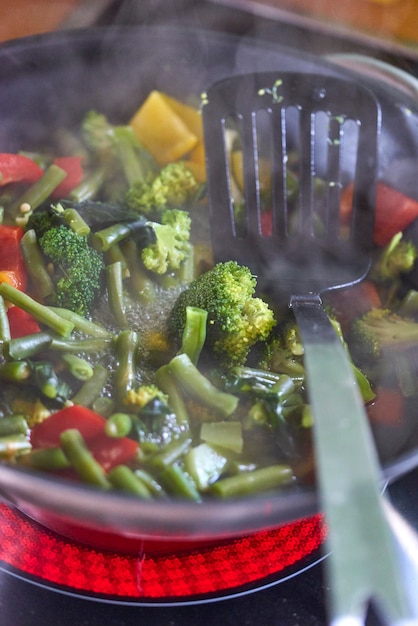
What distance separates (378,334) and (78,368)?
83 centimetres

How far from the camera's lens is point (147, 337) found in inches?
Answer: 62.7

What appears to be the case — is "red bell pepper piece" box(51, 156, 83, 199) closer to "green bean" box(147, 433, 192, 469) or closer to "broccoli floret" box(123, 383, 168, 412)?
"broccoli floret" box(123, 383, 168, 412)

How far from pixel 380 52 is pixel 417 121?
579 millimetres

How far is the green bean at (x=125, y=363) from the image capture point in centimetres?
141

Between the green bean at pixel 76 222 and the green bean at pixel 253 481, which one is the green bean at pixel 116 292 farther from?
the green bean at pixel 253 481

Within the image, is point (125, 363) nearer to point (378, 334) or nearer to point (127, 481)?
point (127, 481)

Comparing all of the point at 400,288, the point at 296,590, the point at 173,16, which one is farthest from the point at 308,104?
the point at 296,590

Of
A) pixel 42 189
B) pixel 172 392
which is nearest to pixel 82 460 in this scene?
pixel 172 392

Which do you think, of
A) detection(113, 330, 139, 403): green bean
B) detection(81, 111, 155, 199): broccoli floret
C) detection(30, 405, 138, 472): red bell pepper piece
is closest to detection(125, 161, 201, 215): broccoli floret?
detection(81, 111, 155, 199): broccoli floret

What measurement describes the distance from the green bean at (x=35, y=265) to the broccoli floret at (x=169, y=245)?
0.89 ft

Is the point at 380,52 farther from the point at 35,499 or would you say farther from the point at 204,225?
the point at 35,499

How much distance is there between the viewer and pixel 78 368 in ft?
4.64

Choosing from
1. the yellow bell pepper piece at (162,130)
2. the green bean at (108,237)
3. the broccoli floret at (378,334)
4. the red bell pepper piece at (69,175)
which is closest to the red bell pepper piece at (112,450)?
the green bean at (108,237)

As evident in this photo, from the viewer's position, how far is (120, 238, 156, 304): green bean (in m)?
1.70
